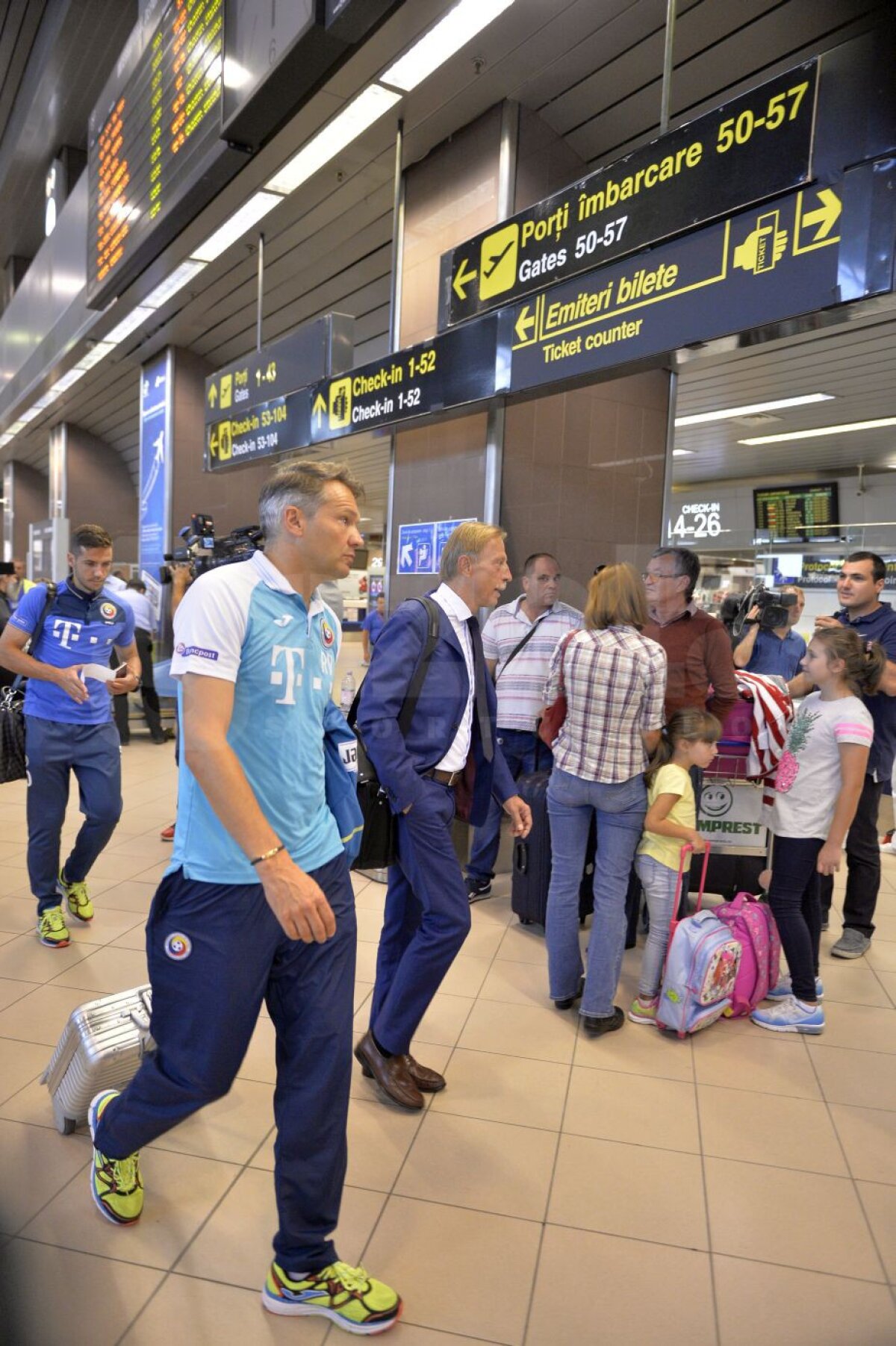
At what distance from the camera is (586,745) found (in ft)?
9.19

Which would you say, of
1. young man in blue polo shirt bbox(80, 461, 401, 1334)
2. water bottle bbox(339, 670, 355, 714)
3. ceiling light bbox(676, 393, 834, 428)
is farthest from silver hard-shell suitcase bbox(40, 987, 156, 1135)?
ceiling light bbox(676, 393, 834, 428)

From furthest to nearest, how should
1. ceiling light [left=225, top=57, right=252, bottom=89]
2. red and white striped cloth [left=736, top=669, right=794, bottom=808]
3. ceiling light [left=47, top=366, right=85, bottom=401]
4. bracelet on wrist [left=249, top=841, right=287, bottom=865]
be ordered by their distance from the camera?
ceiling light [left=47, top=366, right=85, bottom=401], ceiling light [left=225, top=57, right=252, bottom=89], red and white striped cloth [left=736, top=669, right=794, bottom=808], bracelet on wrist [left=249, top=841, right=287, bottom=865]

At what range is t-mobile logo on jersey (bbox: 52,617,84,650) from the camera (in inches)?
134

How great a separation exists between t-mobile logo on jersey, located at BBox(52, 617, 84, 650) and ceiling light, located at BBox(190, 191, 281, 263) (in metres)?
3.11

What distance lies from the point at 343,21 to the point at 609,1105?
11.9 ft

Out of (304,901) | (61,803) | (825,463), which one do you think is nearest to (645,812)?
(304,901)

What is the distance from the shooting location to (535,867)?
3.74 m

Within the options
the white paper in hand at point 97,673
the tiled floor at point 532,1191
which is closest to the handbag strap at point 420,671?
the tiled floor at point 532,1191

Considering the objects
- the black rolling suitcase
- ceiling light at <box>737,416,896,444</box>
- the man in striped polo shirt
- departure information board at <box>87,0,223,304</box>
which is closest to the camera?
the black rolling suitcase

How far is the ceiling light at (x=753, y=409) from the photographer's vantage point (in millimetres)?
7000

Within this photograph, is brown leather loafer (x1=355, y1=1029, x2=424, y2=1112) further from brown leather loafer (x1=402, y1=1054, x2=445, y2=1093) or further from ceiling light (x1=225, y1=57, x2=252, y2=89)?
ceiling light (x1=225, y1=57, x2=252, y2=89)

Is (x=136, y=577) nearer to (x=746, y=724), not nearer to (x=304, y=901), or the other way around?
(x=746, y=724)

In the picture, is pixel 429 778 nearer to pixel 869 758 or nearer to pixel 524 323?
pixel 524 323

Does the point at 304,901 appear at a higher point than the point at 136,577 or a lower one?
lower
